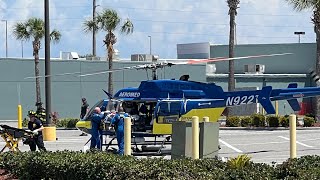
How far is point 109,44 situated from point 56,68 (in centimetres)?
518

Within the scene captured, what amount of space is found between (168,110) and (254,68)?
113 ft

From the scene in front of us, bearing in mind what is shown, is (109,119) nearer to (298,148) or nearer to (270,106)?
(270,106)

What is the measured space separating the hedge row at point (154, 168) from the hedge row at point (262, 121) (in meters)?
21.6

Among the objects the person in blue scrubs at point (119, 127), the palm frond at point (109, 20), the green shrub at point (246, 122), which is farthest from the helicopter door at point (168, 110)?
the palm frond at point (109, 20)

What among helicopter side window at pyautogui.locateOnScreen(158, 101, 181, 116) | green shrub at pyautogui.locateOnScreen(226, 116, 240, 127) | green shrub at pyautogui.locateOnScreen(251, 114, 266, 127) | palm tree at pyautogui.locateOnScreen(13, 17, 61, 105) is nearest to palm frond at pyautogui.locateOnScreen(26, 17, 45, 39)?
palm tree at pyautogui.locateOnScreen(13, 17, 61, 105)

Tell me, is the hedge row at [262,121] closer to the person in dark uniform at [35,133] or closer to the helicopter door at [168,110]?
the helicopter door at [168,110]

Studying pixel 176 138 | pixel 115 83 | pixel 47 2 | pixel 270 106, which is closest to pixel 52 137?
pixel 47 2

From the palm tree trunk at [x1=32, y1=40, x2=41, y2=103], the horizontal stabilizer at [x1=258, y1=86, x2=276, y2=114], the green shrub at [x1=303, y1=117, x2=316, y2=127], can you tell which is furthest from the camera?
the palm tree trunk at [x1=32, y1=40, x2=41, y2=103]

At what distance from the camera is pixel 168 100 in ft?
67.3

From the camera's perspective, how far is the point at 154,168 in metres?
10.8

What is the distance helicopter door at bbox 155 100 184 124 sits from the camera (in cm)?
2039

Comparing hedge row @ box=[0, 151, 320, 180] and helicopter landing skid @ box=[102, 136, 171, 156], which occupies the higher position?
hedge row @ box=[0, 151, 320, 180]

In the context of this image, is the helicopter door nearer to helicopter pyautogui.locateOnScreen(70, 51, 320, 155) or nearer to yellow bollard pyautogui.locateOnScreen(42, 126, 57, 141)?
helicopter pyautogui.locateOnScreen(70, 51, 320, 155)

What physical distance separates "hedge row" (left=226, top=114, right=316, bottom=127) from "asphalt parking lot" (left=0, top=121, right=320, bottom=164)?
1.87 m
